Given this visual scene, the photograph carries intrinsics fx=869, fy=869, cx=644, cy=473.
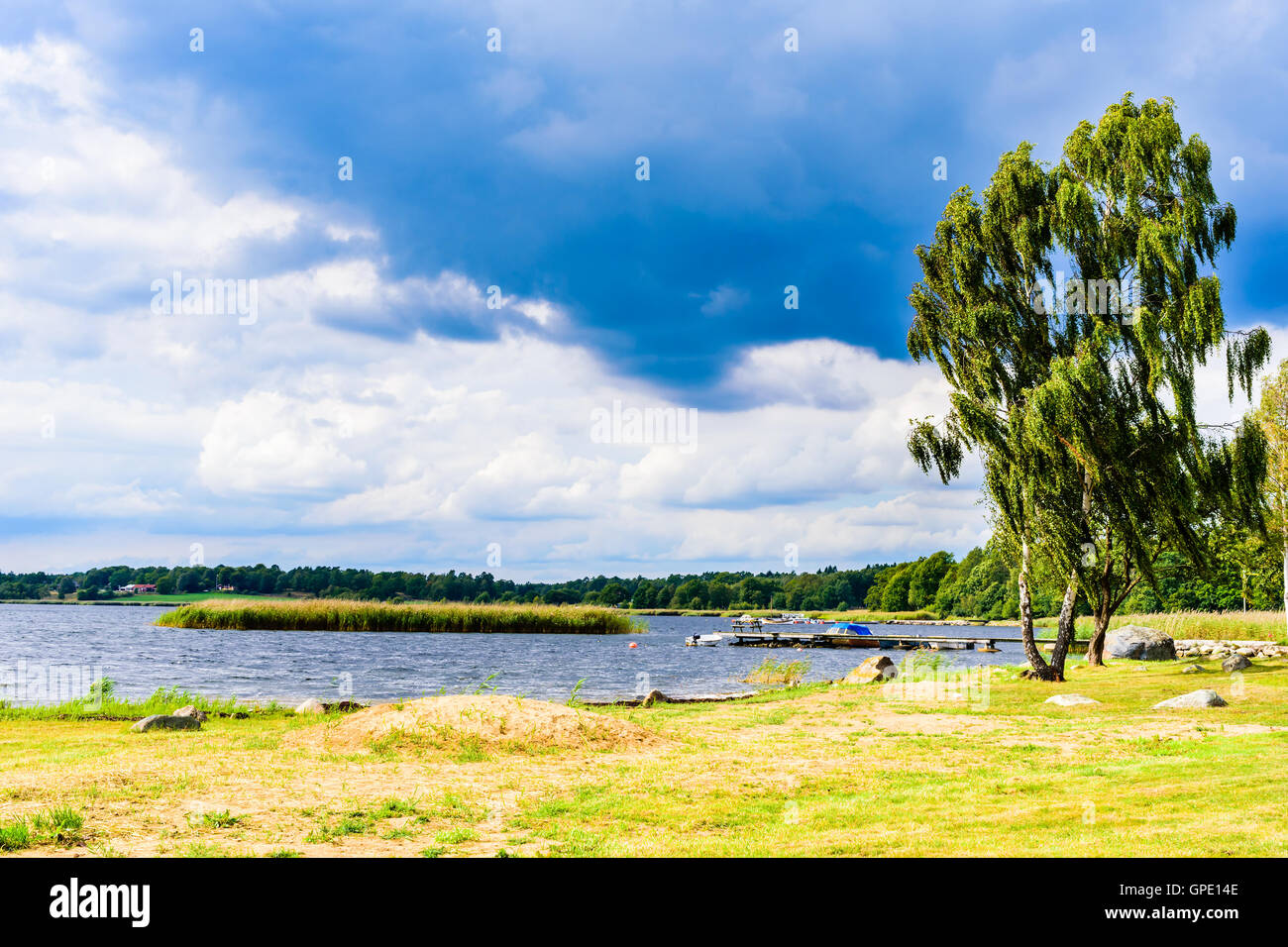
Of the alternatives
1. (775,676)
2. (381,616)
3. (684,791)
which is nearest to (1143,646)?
(775,676)

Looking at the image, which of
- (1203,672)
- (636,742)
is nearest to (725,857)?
(636,742)

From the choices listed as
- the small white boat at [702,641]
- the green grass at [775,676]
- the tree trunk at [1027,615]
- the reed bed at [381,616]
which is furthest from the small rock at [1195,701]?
the reed bed at [381,616]

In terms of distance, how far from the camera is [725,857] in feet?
26.3

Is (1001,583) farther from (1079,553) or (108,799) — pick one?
(108,799)

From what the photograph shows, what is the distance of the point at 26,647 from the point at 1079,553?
182 feet

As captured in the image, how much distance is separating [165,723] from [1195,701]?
2401 centimetres

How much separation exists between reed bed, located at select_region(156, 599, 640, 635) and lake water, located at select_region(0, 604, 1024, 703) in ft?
3.97

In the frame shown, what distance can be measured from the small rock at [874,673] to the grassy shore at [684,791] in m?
14.4

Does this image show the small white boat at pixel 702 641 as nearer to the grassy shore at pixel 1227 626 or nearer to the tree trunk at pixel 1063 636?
the grassy shore at pixel 1227 626

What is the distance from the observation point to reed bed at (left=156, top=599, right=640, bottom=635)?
70.6m

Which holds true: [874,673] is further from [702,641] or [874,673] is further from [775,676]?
[702,641]

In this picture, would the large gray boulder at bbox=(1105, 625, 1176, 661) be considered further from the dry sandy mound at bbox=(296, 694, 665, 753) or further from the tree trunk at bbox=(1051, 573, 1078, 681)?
the dry sandy mound at bbox=(296, 694, 665, 753)

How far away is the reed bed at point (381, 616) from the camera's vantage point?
70.6 metres
